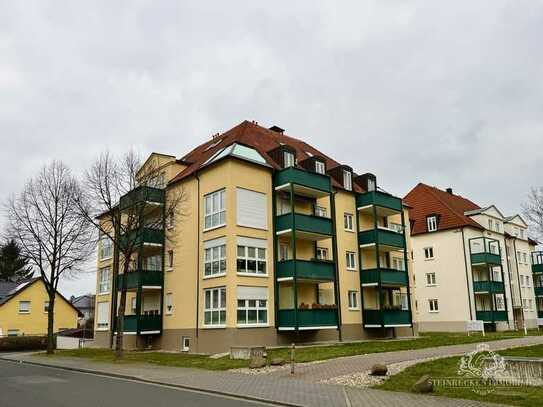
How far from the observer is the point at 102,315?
36.8 metres

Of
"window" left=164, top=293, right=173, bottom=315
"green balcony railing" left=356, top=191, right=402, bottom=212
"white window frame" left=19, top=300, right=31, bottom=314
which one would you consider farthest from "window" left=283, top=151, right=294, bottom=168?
"white window frame" left=19, top=300, right=31, bottom=314

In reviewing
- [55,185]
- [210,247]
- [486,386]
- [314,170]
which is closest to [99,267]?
[55,185]

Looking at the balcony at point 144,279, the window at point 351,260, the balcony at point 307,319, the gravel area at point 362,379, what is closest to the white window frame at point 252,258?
the balcony at point 307,319

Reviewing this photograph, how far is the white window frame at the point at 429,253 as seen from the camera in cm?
4809

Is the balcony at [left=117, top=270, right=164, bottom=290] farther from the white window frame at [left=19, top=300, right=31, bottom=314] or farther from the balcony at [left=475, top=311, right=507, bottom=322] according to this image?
the white window frame at [left=19, top=300, right=31, bottom=314]

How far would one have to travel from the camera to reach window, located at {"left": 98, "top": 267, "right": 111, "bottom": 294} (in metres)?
36.9

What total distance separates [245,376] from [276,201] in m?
14.0

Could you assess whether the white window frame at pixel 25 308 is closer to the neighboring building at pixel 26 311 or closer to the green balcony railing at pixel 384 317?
the neighboring building at pixel 26 311

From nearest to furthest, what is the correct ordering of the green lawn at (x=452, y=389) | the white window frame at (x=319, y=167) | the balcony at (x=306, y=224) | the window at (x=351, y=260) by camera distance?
the green lawn at (x=452, y=389), the balcony at (x=306, y=224), the white window frame at (x=319, y=167), the window at (x=351, y=260)

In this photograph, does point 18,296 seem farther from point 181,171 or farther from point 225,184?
point 225,184

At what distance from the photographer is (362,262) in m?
34.1

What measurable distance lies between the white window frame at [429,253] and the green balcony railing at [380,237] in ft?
48.0

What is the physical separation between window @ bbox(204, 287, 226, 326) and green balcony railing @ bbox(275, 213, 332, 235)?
15.9 ft

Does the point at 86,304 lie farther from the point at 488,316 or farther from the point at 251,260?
the point at 251,260
